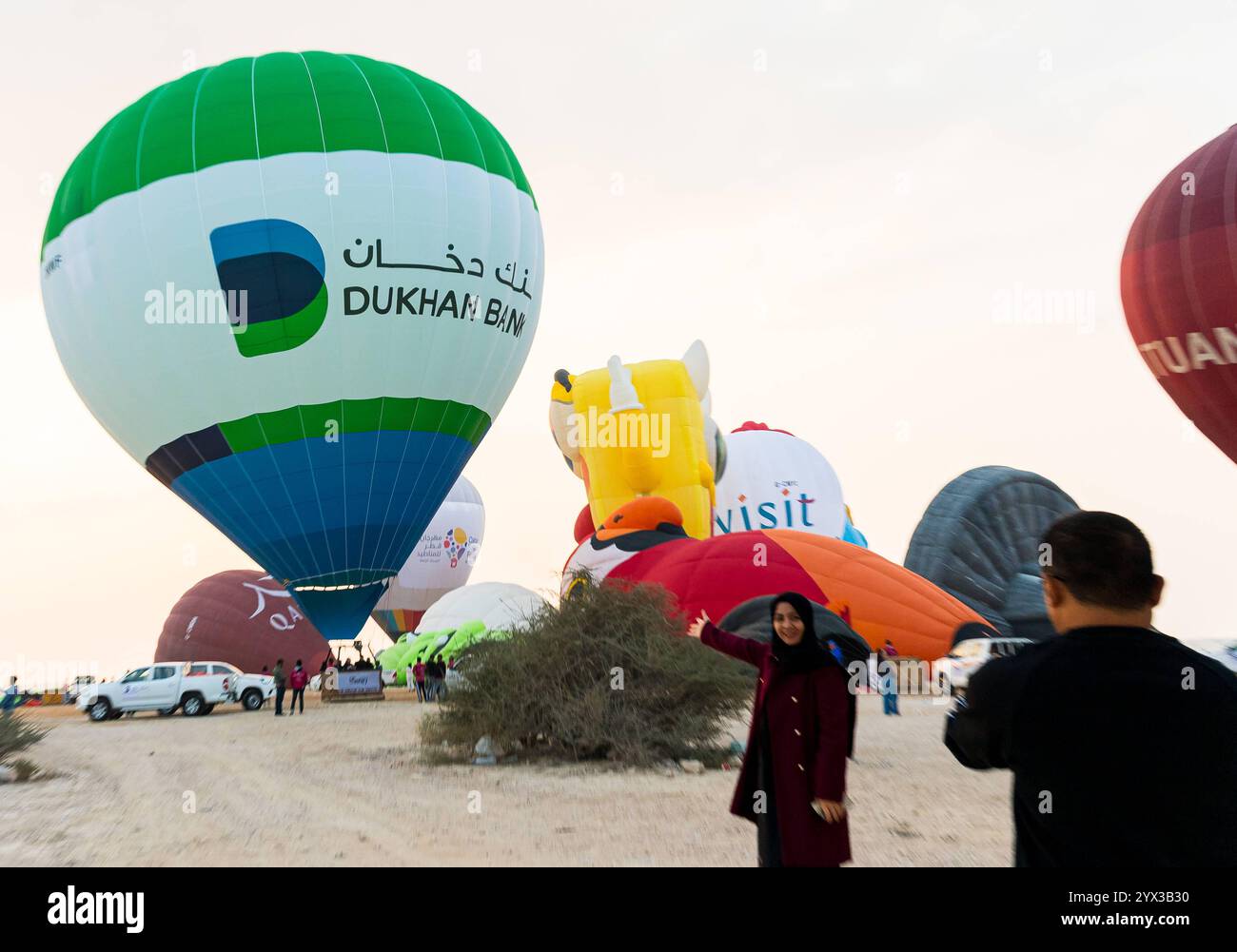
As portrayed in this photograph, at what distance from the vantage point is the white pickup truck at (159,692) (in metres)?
23.7

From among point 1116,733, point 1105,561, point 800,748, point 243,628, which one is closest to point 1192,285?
point 800,748

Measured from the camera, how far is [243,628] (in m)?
38.2

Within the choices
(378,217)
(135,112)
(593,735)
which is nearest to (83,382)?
(135,112)

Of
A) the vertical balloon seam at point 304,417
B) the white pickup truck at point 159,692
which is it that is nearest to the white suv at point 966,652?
the vertical balloon seam at point 304,417

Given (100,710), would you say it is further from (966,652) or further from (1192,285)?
(1192,285)

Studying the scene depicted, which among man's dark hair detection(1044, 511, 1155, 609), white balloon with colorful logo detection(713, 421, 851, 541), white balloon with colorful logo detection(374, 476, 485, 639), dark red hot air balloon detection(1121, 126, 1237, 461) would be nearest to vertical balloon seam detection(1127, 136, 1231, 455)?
dark red hot air balloon detection(1121, 126, 1237, 461)

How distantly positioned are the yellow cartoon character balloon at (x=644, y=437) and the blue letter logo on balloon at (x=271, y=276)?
300 inches

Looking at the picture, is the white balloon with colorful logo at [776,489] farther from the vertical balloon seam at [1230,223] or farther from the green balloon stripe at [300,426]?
the green balloon stripe at [300,426]

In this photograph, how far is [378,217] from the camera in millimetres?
20531

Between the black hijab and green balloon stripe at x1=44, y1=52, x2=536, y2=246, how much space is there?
1749 centimetres

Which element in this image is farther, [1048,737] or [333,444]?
[333,444]

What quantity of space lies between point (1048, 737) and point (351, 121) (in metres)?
20.2

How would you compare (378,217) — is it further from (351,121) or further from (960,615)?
(960,615)

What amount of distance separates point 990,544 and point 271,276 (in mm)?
22054
